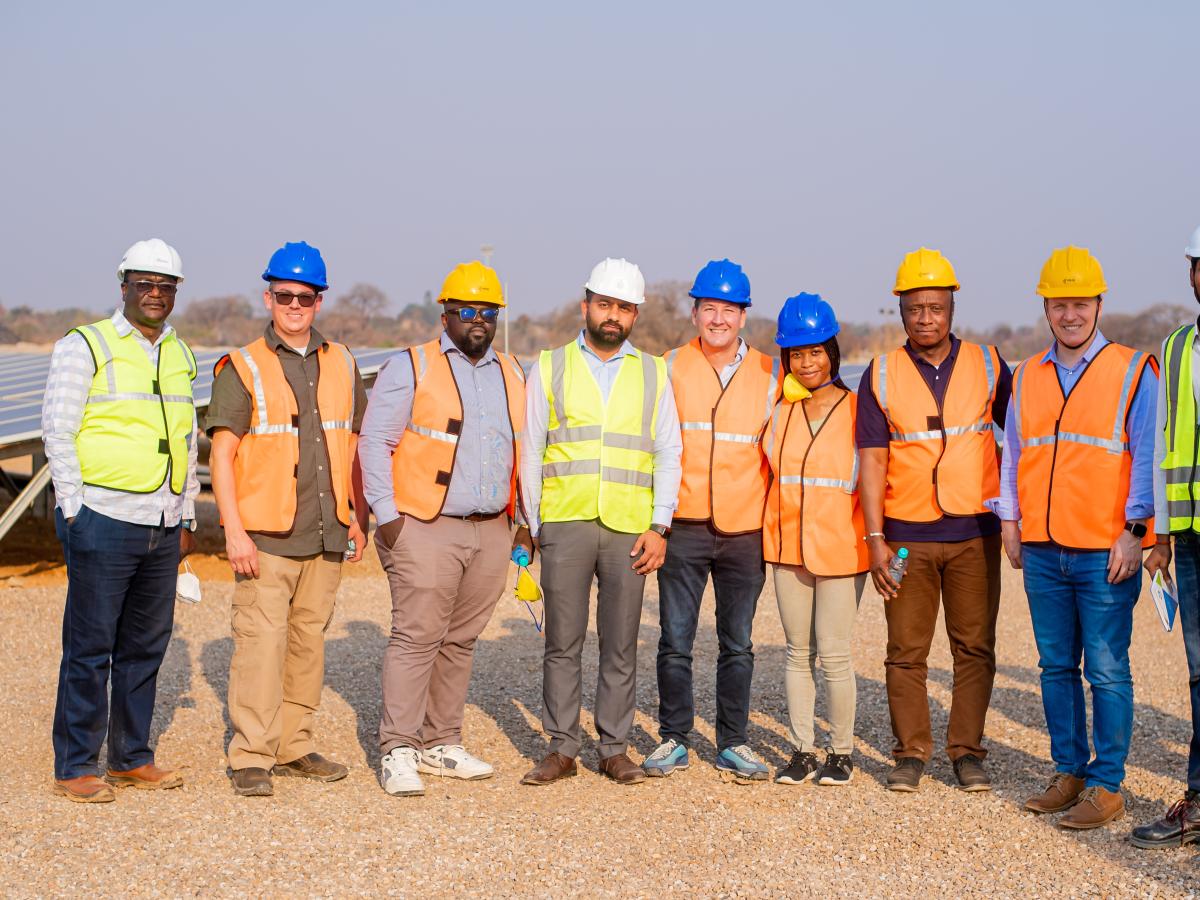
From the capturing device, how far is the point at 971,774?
5.80 meters

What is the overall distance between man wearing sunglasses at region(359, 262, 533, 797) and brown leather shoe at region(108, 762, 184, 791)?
0.99 meters

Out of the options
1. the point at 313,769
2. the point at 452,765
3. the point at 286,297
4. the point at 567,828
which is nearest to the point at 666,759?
the point at 567,828

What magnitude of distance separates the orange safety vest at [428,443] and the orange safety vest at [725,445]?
3.69 ft

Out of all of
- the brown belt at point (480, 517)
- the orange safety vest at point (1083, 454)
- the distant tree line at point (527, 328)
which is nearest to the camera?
the orange safety vest at point (1083, 454)

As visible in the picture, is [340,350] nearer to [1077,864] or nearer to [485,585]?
[485,585]

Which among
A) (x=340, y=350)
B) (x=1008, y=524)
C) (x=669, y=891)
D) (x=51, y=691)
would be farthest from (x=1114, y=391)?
(x=51, y=691)

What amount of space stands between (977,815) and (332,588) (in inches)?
126

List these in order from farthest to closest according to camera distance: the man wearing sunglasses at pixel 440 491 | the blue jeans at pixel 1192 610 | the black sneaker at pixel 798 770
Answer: the black sneaker at pixel 798 770 → the man wearing sunglasses at pixel 440 491 → the blue jeans at pixel 1192 610

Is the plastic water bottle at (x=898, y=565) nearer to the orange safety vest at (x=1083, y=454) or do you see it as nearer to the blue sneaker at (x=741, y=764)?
the orange safety vest at (x=1083, y=454)

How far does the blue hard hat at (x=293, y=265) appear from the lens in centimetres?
562

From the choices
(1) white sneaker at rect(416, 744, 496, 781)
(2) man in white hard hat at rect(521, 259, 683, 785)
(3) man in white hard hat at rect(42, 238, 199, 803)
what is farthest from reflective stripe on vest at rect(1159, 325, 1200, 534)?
(3) man in white hard hat at rect(42, 238, 199, 803)

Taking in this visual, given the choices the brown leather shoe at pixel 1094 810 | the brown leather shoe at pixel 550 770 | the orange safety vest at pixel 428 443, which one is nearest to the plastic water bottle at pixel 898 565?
the brown leather shoe at pixel 1094 810

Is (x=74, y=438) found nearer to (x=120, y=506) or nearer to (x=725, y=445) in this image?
(x=120, y=506)

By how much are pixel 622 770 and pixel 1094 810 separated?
2135 mm
